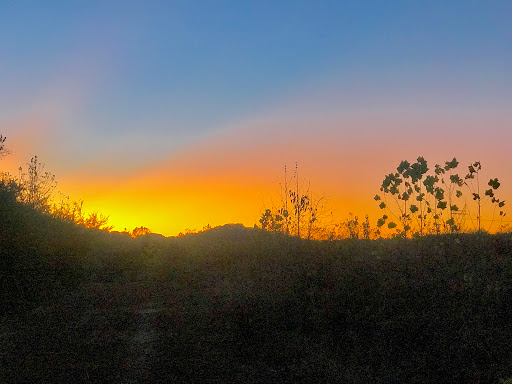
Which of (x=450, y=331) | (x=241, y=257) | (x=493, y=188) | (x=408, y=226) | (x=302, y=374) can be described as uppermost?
(x=493, y=188)

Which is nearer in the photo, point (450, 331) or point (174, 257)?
point (450, 331)

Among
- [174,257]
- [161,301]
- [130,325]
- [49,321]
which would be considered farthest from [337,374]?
[174,257]

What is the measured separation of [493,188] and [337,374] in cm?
996

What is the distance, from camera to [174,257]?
18.6m

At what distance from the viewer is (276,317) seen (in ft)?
30.7

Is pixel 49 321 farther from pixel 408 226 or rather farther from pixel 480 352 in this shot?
pixel 408 226

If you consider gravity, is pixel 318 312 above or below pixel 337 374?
above

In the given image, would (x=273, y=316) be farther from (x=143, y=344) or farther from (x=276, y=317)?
(x=143, y=344)

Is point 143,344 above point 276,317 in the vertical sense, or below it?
below

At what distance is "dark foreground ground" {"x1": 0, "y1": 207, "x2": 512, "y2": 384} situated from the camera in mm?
7492

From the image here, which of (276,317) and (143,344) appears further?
(276,317)

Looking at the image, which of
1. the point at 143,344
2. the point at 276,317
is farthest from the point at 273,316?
the point at 143,344

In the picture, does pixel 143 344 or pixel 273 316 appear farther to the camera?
pixel 273 316

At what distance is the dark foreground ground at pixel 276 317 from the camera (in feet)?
24.6
